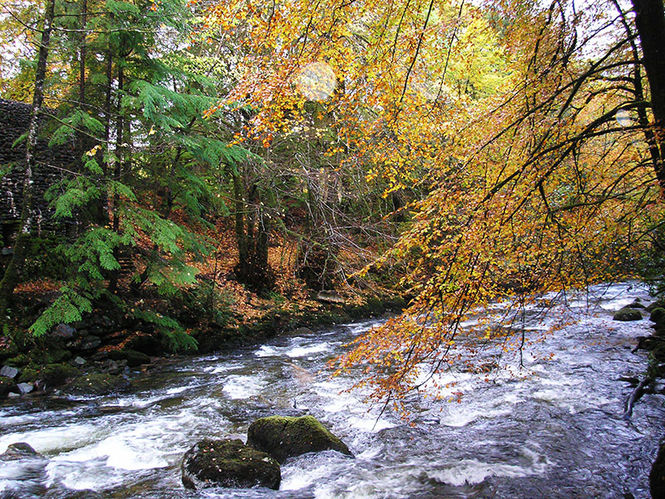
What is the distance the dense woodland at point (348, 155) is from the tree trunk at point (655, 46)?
0.06ft

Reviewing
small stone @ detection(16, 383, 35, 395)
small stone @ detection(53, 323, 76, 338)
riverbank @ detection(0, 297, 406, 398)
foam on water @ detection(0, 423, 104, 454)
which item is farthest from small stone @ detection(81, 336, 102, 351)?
foam on water @ detection(0, 423, 104, 454)

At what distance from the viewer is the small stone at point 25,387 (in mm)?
7093

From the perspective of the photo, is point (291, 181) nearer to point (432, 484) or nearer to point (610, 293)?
point (432, 484)

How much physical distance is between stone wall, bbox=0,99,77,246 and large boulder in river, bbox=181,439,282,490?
310 inches

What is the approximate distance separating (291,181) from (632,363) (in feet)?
31.3

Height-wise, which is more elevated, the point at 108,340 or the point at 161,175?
the point at 161,175

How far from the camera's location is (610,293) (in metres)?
14.0

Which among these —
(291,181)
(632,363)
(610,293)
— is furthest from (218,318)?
(610,293)

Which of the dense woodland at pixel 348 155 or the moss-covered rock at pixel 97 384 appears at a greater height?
the dense woodland at pixel 348 155

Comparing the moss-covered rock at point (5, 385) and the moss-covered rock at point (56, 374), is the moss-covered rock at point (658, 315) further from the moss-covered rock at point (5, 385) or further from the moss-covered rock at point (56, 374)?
the moss-covered rock at point (5, 385)

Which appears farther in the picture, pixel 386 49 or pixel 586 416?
pixel 586 416

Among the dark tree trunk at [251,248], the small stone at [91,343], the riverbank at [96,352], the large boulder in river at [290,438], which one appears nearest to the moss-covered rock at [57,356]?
the riverbank at [96,352]

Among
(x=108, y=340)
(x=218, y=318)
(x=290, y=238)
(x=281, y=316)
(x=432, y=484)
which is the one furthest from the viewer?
(x=290, y=238)

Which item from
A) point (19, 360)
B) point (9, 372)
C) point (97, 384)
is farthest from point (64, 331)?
point (97, 384)
